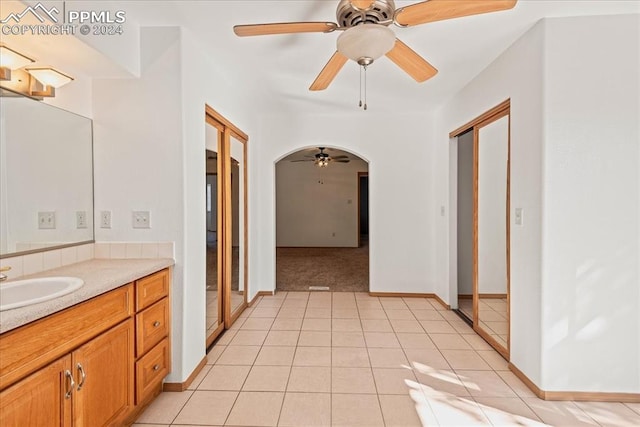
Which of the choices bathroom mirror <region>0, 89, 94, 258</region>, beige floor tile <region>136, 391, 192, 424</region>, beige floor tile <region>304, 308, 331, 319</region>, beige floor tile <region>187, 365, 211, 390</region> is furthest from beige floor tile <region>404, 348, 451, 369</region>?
bathroom mirror <region>0, 89, 94, 258</region>

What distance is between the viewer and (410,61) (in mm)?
2145

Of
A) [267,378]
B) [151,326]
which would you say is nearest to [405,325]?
[267,378]

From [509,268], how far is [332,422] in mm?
1805

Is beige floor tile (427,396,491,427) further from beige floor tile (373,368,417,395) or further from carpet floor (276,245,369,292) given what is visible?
carpet floor (276,245,369,292)

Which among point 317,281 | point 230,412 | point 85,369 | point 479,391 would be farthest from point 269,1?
point 317,281

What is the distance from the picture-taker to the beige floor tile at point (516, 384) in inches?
88.0

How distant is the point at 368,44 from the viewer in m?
1.65

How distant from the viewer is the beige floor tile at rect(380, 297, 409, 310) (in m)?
4.10

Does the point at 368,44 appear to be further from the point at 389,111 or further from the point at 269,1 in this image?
the point at 389,111

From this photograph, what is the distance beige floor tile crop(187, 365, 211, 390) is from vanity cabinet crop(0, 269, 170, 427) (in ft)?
0.76

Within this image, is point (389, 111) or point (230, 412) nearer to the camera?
point (230, 412)

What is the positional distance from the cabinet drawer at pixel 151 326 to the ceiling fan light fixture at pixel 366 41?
1890 millimetres

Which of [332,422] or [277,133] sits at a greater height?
[277,133]

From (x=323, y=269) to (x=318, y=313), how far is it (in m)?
2.64
